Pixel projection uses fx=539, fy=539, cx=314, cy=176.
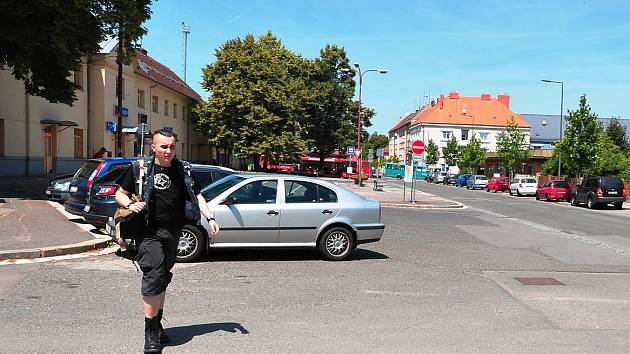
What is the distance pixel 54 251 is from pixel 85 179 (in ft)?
12.6

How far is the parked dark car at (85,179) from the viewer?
1227 cm

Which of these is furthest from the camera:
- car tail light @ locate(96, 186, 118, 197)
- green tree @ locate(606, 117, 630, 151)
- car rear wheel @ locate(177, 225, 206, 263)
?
green tree @ locate(606, 117, 630, 151)

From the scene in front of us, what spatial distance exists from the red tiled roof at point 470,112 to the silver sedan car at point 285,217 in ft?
297

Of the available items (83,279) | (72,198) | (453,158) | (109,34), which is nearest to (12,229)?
(72,198)

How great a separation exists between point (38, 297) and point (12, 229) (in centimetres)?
571

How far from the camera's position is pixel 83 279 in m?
7.58

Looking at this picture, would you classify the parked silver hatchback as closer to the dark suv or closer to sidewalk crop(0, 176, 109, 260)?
sidewalk crop(0, 176, 109, 260)

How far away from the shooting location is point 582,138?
38.3 m

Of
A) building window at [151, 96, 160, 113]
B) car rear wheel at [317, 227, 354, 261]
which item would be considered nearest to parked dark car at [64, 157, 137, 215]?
car rear wheel at [317, 227, 354, 261]

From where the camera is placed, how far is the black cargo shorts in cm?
452

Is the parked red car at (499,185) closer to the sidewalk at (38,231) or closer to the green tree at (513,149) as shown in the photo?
the green tree at (513,149)

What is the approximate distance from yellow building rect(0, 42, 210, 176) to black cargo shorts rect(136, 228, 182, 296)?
45.2 feet

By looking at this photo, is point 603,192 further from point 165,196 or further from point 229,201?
point 165,196

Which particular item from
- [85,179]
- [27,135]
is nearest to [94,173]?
[85,179]
